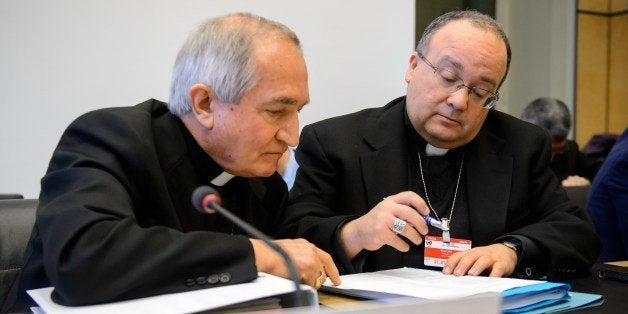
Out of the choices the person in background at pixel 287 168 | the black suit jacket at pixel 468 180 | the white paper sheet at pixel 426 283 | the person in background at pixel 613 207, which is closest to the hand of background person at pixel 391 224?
the white paper sheet at pixel 426 283

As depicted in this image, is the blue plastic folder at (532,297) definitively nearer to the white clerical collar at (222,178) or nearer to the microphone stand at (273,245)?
the microphone stand at (273,245)

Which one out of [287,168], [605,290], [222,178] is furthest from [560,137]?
[222,178]

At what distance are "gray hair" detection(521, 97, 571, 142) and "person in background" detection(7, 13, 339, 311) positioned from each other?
374 cm

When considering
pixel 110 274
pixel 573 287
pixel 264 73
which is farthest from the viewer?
pixel 573 287

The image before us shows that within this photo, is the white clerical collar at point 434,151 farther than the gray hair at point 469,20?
Yes

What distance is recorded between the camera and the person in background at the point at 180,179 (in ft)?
4.05

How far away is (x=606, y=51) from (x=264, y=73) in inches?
258

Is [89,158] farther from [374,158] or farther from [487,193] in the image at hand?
[487,193]

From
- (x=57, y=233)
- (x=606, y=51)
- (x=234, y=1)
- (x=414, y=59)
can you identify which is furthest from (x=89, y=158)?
(x=606, y=51)

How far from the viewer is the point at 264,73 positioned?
156cm

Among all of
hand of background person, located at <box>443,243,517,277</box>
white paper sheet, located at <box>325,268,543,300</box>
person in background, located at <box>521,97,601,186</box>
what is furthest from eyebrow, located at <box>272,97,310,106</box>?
person in background, located at <box>521,97,601,186</box>

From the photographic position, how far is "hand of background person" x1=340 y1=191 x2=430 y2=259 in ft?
5.40

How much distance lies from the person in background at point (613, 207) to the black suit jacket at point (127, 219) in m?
1.83

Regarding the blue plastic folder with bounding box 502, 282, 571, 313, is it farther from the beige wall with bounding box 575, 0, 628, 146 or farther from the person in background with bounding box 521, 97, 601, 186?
the beige wall with bounding box 575, 0, 628, 146
